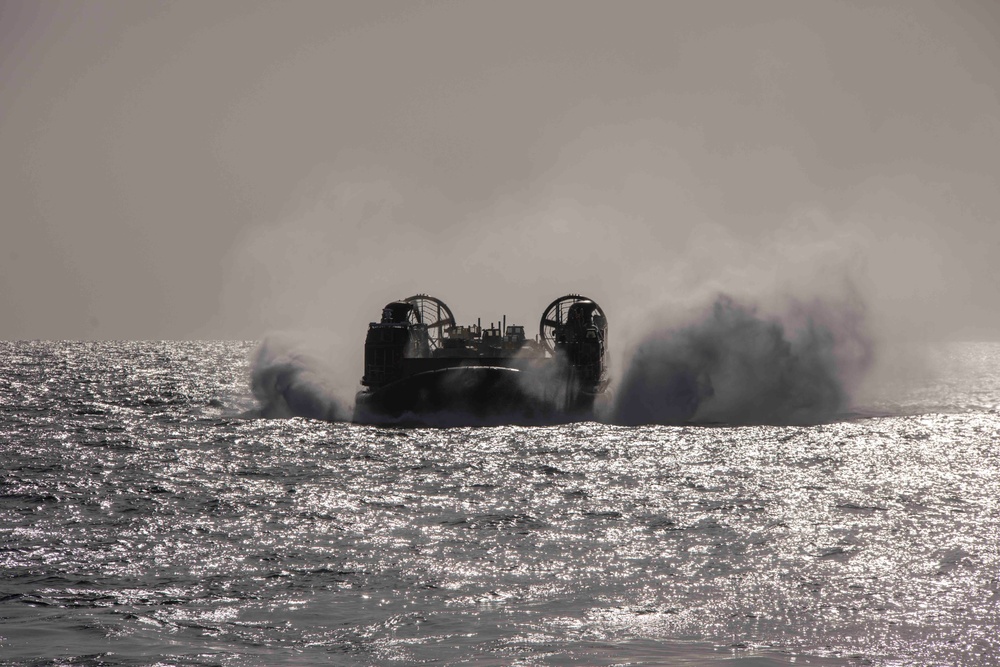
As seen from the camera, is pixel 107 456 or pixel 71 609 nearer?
pixel 71 609

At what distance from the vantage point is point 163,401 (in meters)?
56.3

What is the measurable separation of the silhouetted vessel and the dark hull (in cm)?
4

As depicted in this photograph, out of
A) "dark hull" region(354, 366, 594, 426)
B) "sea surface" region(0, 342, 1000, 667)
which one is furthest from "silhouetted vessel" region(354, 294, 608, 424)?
"sea surface" region(0, 342, 1000, 667)

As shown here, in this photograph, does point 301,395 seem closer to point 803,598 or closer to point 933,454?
point 933,454

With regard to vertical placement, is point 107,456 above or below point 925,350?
below

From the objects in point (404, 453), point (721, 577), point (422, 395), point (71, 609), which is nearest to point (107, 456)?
point (404, 453)

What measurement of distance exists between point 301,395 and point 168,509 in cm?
2818

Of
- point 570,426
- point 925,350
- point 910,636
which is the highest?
point 925,350

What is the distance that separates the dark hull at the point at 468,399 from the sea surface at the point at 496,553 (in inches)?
313

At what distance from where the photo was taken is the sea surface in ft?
42.2

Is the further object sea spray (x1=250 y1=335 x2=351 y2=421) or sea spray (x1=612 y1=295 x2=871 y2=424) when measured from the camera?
sea spray (x1=612 y1=295 x2=871 y2=424)

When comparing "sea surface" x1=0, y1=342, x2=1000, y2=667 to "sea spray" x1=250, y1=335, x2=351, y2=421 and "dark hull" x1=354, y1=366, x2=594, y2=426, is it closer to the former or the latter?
"dark hull" x1=354, y1=366, x2=594, y2=426

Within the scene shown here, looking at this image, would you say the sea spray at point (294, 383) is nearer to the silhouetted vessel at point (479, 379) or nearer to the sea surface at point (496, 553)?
the silhouetted vessel at point (479, 379)

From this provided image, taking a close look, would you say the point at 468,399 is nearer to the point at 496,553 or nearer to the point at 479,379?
the point at 479,379
